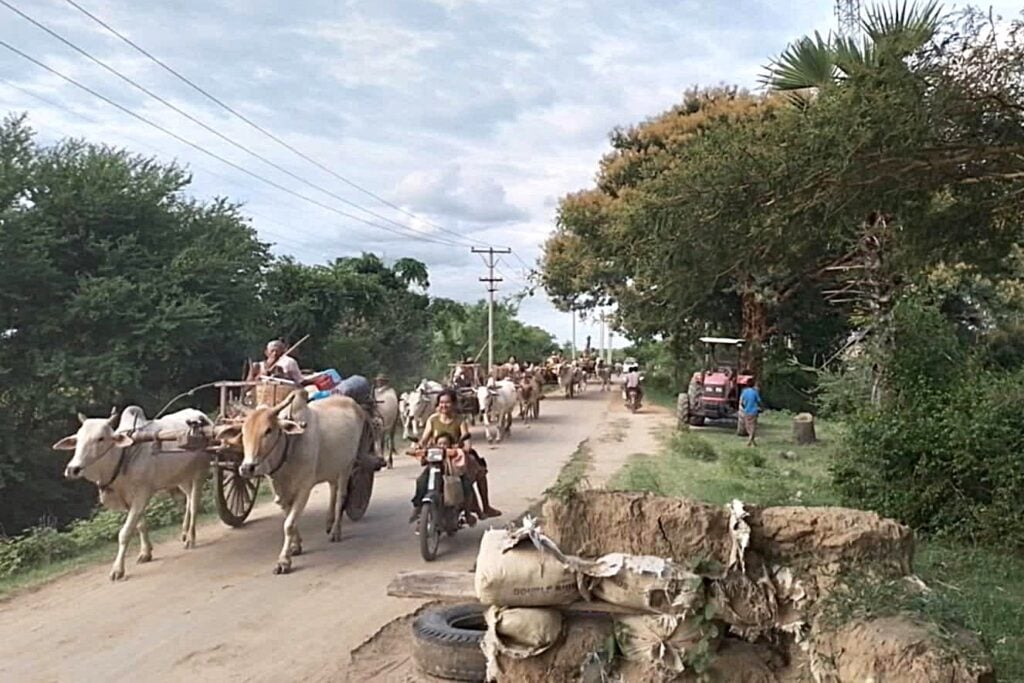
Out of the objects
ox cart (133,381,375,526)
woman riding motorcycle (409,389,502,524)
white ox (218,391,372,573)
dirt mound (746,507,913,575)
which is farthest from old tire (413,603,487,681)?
ox cart (133,381,375,526)

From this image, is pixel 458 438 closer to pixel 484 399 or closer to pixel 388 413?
pixel 388 413

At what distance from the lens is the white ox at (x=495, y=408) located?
72.6ft

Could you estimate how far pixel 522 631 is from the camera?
16.7ft

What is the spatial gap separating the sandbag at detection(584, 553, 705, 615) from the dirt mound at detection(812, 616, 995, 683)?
0.72 metres

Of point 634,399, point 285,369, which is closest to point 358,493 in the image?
point 285,369

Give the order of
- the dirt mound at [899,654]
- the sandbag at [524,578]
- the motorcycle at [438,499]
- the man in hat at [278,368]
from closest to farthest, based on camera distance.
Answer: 1. the dirt mound at [899,654]
2. the sandbag at [524,578]
3. the motorcycle at [438,499]
4. the man in hat at [278,368]

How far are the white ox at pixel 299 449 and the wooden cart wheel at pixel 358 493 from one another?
1.54ft

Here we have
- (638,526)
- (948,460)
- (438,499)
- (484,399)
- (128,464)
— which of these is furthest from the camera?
(484,399)

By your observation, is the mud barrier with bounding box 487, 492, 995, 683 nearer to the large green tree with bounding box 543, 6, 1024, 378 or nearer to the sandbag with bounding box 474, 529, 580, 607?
the sandbag with bounding box 474, 529, 580, 607

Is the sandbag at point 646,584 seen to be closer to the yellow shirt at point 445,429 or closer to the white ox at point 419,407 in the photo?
the yellow shirt at point 445,429

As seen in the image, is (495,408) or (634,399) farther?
(634,399)

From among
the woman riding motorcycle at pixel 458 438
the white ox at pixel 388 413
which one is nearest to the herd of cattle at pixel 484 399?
the white ox at pixel 388 413

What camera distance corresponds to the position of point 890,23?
25.2ft

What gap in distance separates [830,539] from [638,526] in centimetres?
100
